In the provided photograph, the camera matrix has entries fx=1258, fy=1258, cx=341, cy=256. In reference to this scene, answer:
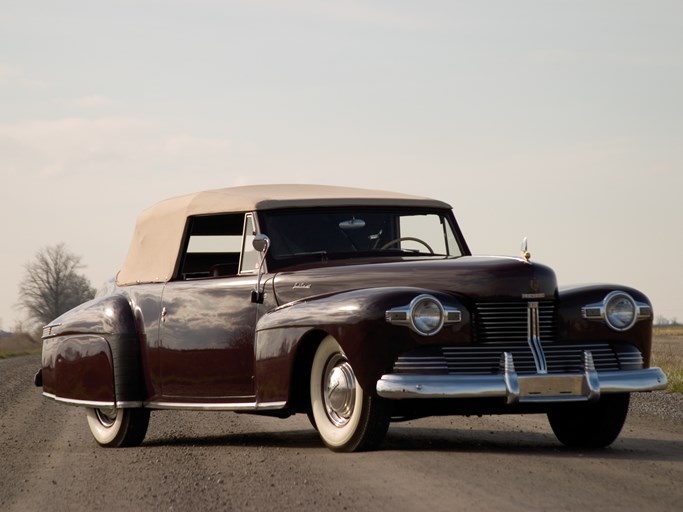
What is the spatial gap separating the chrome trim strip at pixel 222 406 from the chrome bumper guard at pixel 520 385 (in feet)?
3.93

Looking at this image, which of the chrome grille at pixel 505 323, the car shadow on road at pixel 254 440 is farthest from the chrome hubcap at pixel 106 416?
the chrome grille at pixel 505 323

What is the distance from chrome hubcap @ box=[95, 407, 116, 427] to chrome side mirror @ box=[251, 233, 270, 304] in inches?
87.0

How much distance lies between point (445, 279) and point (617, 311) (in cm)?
120

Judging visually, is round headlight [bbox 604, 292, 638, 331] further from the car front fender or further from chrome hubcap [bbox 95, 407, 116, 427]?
chrome hubcap [bbox 95, 407, 116, 427]

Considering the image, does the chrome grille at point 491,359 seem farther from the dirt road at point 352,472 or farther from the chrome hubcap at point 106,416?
the chrome hubcap at point 106,416

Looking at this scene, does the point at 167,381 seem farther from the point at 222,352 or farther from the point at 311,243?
the point at 311,243

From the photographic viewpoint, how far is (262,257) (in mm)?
8977

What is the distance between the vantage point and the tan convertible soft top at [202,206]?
9.40m

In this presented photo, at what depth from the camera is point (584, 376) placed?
7742 mm

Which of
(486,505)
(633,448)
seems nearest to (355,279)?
(633,448)

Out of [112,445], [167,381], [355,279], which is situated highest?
[355,279]

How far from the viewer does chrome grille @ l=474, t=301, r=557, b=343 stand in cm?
775

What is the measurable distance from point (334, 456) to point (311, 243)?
1.94 metres

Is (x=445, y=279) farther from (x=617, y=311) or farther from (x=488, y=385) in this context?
(x=617, y=311)
